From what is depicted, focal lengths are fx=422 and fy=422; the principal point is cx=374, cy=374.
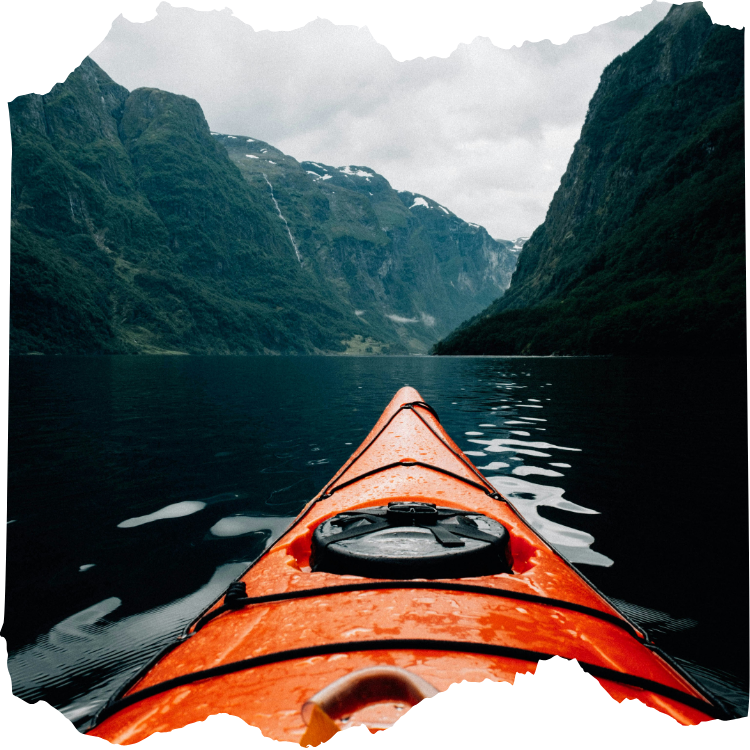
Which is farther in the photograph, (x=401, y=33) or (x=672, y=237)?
(x=672, y=237)

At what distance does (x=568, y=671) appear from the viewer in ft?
3.44

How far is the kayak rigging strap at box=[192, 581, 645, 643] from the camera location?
2.24m

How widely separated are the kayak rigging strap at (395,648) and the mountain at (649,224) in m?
66.7

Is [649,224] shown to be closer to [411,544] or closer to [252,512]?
[252,512]

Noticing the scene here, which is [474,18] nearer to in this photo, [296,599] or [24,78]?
[24,78]

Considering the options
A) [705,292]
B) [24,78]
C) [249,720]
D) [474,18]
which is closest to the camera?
[249,720]

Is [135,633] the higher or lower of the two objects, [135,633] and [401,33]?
the lower

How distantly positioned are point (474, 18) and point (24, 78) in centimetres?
255

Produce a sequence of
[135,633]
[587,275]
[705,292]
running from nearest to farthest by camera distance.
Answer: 1. [135,633]
2. [705,292]
3. [587,275]

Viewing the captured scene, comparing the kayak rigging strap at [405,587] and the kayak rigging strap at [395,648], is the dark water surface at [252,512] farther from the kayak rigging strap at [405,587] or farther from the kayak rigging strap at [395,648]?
the kayak rigging strap at [395,648]

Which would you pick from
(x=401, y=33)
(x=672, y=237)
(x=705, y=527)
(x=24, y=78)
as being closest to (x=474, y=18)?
(x=401, y=33)

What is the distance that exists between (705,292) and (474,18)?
90.1 metres

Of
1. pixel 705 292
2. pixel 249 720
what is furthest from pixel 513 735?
pixel 705 292

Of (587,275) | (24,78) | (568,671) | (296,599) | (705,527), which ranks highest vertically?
(587,275)
